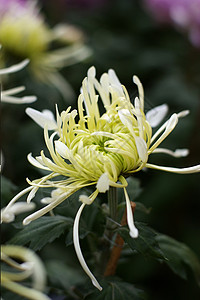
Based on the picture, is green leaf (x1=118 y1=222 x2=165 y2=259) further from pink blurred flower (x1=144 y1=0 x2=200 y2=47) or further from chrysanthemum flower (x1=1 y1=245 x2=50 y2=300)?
pink blurred flower (x1=144 y1=0 x2=200 y2=47)

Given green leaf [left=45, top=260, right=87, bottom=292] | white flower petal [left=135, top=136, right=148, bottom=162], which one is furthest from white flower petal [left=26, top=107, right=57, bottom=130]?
green leaf [left=45, top=260, right=87, bottom=292]

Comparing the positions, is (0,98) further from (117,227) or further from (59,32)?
(59,32)

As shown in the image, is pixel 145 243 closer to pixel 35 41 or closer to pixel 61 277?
pixel 61 277

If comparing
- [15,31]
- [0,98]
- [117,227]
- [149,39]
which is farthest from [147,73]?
[117,227]

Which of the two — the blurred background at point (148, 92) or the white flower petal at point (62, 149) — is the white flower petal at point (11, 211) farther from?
the blurred background at point (148, 92)

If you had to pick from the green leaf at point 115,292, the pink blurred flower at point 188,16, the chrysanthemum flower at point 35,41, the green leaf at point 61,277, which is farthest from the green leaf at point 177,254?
the pink blurred flower at point 188,16

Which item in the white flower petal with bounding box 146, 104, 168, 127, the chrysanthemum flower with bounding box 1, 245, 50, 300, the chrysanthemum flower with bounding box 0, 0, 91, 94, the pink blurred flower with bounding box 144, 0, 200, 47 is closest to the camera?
the chrysanthemum flower with bounding box 1, 245, 50, 300

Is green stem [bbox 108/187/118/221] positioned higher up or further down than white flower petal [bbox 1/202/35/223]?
further down

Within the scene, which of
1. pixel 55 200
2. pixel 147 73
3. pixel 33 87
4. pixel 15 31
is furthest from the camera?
pixel 147 73
